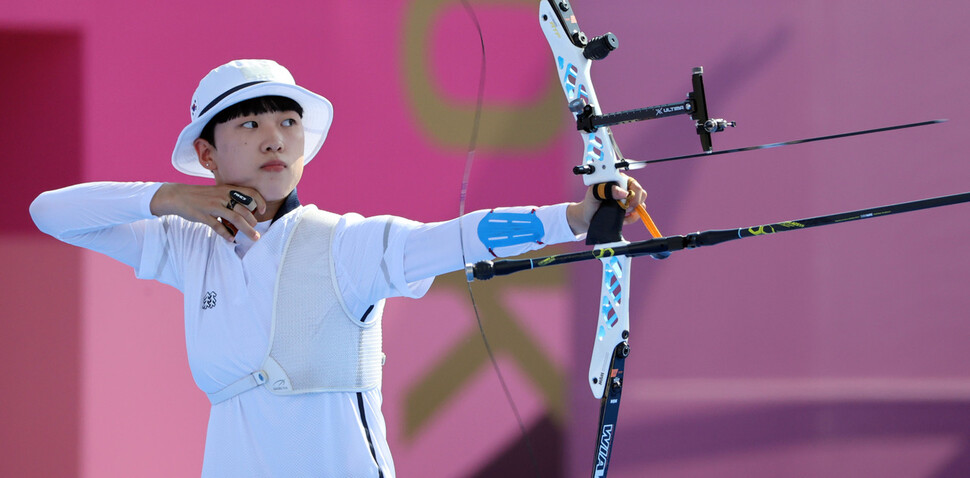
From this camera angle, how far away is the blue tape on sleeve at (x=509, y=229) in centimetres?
144

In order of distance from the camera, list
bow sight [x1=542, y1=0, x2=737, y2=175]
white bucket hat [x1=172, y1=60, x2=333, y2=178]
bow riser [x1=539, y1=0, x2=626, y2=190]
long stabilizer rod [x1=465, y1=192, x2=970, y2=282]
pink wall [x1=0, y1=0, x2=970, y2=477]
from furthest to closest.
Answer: pink wall [x1=0, y1=0, x2=970, y2=477] → white bucket hat [x1=172, y1=60, x2=333, y2=178] → bow riser [x1=539, y1=0, x2=626, y2=190] → bow sight [x1=542, y1=0, x2=737, y2=175] → long stabilizer rod [x1=465, y1=192, x2=970, y2=282]

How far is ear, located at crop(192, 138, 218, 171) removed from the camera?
1790 mm

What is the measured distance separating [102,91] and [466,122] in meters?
1.11

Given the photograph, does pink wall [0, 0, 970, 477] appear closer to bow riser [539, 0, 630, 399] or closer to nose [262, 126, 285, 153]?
nose [262, 126, 285, 153]

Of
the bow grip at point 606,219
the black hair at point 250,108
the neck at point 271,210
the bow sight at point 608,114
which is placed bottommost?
the bow grip at point 606,219

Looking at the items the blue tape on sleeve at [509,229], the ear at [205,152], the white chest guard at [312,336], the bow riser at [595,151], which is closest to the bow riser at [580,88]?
the bow riser at [595,151]

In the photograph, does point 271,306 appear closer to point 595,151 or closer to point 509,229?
point 509,229

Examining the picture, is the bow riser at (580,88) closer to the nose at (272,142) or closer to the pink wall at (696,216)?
the nose at (272,142)

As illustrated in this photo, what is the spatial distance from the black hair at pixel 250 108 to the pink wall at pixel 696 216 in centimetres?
104

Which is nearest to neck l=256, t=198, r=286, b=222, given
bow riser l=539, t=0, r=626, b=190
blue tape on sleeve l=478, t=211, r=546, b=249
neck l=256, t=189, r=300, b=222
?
neck l=256, t=189, r=300, b=222

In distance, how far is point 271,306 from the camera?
62.6 inches

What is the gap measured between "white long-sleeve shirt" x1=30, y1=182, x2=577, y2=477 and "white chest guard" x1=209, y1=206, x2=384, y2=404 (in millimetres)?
17

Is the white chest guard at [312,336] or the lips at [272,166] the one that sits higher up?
the lips at [272,166]

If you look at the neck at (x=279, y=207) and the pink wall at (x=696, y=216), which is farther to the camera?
the pink wall at (x=696, y=216)
